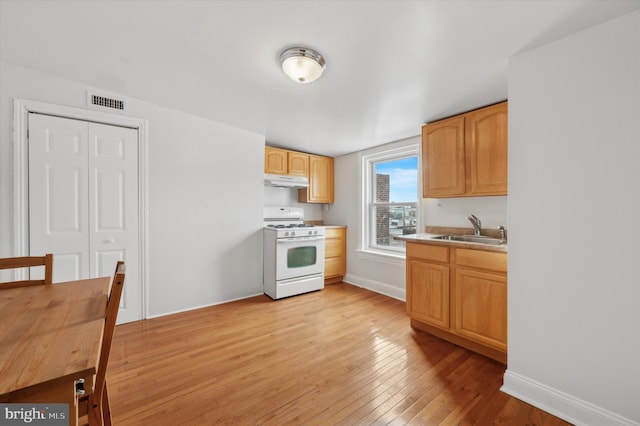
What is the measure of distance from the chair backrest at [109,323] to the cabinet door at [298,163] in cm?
319

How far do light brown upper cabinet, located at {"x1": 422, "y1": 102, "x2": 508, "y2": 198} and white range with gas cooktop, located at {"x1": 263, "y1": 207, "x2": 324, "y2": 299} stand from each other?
1.73 meters

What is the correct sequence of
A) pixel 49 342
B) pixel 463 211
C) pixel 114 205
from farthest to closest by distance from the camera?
pixel 463 211, pixel 114 205, pixel 49 342

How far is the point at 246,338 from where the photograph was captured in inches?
94.7

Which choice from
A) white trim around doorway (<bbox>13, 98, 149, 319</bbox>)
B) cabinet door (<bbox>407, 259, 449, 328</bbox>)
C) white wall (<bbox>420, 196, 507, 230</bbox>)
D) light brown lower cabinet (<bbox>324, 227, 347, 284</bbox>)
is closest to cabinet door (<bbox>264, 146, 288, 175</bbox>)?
light brown lower cabinet (<bbox>324, 227, 347, 284</bbox>)

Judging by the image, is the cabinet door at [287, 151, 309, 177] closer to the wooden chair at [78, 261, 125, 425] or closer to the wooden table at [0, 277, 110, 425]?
the wooden table at [0, 277, 110, 425]

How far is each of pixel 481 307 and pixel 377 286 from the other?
184 cm

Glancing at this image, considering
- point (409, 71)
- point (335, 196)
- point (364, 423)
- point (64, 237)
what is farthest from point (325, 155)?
point (364, 423)

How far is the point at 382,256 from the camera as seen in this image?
12.4 ft

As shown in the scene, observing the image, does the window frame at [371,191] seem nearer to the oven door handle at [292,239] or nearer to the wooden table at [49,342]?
the oven door handle at [292,239]

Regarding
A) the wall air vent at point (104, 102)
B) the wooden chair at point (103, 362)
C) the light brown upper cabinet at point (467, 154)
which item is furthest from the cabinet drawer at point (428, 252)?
the wall air vent at point (104, 102)

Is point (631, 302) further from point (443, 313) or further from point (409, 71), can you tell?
point (409, 71)

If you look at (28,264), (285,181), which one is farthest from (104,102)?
(285,181)

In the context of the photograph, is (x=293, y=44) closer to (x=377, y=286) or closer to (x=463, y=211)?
(x=463, y=211)

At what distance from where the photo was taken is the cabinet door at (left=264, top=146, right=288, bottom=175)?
3832 mm
